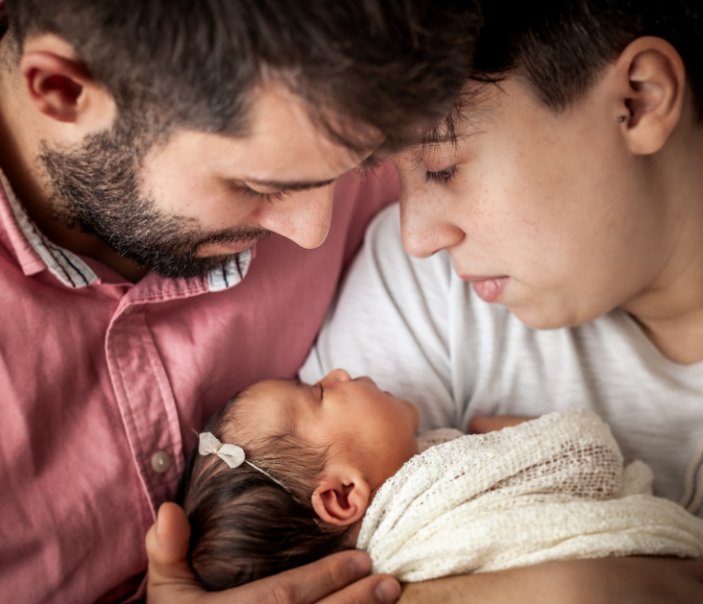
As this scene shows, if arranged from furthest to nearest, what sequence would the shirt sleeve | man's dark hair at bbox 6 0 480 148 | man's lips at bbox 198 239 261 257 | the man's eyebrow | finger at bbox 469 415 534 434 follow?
the shirt sleeve < finger at bbox 469 415 534 434 < man's lips at bbox 198 239 261 257 < the man's eyebrow < man's dark hair at bbox 6 0 480 148

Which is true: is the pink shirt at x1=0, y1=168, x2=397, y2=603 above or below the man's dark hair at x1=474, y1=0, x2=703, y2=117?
below

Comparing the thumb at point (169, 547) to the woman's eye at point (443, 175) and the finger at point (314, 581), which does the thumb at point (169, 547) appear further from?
the woman's eye at point (443, 175)

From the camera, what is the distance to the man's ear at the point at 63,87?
1036 millimetres

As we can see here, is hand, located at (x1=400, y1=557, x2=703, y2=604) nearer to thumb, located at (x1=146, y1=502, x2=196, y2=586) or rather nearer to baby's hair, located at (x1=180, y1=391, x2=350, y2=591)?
baby's hair, located at (x1=180, y1=391, x2=350, y2=591)

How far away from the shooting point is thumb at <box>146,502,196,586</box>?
129 cm

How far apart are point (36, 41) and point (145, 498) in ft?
2.70

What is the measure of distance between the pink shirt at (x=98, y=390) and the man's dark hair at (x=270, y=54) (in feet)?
1.31

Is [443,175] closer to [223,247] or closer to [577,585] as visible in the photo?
[223,247]

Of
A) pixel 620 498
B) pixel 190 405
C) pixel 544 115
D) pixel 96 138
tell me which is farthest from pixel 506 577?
pixel 96 138

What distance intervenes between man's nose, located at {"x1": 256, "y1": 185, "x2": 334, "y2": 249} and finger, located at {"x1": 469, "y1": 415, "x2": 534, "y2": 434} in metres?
0.58

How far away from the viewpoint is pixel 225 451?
54.1 inches

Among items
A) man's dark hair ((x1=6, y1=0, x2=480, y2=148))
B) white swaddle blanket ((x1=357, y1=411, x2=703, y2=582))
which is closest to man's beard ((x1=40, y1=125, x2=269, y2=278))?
man's dark hair ((x1=6, y1=0, x2=480, y2=148))

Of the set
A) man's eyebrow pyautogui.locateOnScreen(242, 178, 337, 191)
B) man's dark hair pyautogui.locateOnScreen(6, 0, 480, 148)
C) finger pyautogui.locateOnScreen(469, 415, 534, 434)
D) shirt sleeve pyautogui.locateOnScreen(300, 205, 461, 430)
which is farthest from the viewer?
shirt sleeve pyautogui.locateOnScreen(300, 205, 461, 430)

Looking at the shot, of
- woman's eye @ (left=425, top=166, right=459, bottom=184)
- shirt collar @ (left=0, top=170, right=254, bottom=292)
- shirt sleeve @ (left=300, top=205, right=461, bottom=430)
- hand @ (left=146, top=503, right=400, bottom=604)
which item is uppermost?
woman's eye @ (left=425, top=166, right=459, bottom=184)
